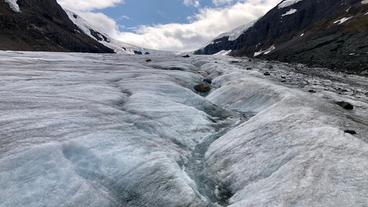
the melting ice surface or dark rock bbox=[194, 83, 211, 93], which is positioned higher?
the melting ice surface

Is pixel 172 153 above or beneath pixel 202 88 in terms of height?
above

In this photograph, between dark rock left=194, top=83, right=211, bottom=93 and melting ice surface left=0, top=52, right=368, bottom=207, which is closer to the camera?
melting ice surface left=0, top=52, right=368, bottom=207

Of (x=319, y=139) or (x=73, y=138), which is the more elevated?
(x=319, y=139)

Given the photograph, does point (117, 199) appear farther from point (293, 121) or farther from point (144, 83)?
point (144, 83)

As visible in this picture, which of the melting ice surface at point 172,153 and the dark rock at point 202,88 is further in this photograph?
the dark rock at point 202,88

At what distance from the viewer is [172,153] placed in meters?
17.3

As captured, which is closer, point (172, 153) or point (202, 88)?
point (172, 153)

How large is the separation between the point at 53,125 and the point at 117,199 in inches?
216

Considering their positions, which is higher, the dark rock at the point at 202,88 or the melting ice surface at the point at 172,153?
the melting ice surface at the point at 172,153

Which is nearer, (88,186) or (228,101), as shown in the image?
(88,186)

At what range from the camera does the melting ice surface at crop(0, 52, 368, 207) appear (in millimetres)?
13102

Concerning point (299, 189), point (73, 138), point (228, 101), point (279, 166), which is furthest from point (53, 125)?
point (228, 101)

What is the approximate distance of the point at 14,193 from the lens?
42.5 ft

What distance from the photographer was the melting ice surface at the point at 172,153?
13.1m
